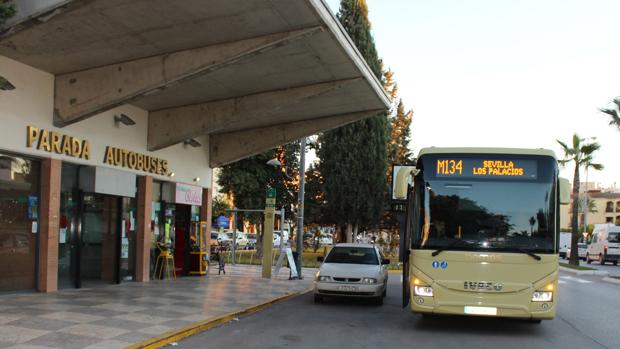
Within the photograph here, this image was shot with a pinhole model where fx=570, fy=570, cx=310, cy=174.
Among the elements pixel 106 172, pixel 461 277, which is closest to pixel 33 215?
pixel 106 172

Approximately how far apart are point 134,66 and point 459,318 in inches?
344

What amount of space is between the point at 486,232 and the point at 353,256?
5.73 m

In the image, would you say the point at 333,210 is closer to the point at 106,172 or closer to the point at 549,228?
the point at 106,172

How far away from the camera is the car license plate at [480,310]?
30.2 feet

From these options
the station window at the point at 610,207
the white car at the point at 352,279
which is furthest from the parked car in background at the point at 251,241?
the station window at the point at 610,207

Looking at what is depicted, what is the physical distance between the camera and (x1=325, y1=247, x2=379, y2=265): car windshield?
1459 centimetres

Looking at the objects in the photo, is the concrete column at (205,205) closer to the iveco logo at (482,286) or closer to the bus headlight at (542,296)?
the iveco logo at (482,286)

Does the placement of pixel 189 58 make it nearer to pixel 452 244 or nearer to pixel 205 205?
pixel 452 244

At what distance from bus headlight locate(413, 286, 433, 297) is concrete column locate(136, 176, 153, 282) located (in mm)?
9632

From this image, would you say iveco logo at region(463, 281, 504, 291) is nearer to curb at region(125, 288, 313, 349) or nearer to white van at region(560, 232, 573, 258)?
curb at region(125, 288, 313, 349)

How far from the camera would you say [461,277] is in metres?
9.33

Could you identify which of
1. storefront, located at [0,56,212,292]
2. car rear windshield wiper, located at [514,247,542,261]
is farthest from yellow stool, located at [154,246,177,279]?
car rear windshield wiper, located at [514,247,542,261]

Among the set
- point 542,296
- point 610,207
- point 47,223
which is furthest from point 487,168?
point 610,207

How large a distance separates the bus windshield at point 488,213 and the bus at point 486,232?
2cm
